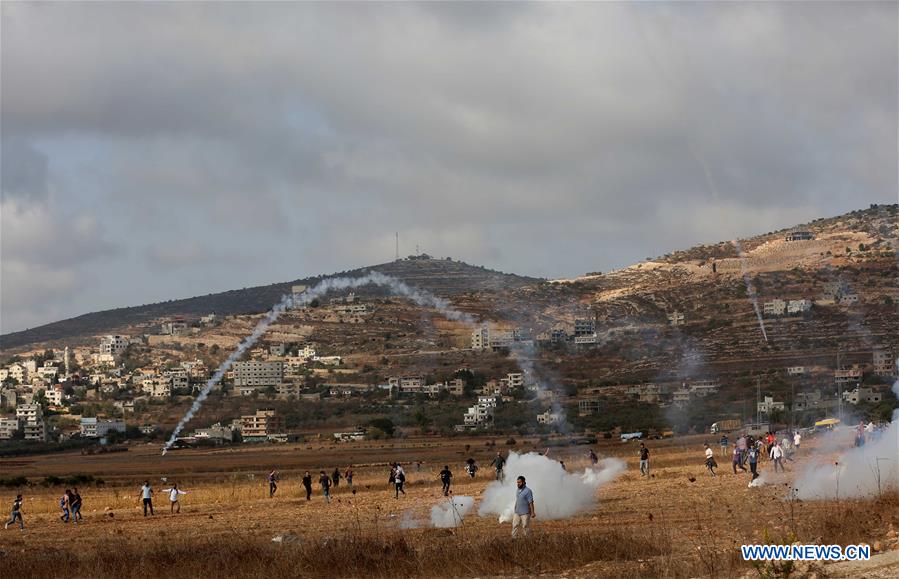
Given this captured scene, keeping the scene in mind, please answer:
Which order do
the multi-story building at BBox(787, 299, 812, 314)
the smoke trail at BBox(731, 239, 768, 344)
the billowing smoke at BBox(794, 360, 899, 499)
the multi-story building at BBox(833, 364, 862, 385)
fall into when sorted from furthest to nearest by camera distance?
the multi-story building at BBox(787, 299, 812, 314) → the smoke trail at BBox(731, 239, 768, 344) → the multi-story building at BBox(833, 364, 862, 385) → the billowing smoke at BBox(794, 360, 899, 499)

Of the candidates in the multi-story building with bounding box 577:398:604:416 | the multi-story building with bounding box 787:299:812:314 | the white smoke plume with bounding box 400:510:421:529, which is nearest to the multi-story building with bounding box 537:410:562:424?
the multi-story building with bounding box 577:398:604:416

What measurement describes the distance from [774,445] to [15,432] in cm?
12541

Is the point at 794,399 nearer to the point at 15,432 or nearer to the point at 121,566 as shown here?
the point at 121,566

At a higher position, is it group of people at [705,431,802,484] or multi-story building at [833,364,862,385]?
multi-story building at [833,364,862,385]

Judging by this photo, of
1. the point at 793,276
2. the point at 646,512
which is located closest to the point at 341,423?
the point at 793,276

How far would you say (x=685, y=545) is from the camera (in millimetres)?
23562

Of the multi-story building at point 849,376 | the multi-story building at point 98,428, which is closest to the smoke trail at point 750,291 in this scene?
the multi-story building at point 849,376

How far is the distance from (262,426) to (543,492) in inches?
4112

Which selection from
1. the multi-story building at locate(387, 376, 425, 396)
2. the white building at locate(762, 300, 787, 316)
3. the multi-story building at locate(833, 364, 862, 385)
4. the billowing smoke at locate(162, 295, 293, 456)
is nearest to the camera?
the multi-story building at locate(833, 364, 862, 385)

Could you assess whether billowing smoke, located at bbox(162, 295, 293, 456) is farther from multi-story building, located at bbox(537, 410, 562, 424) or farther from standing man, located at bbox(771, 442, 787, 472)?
standing man, located at bbox(771, 442, 787, 472)

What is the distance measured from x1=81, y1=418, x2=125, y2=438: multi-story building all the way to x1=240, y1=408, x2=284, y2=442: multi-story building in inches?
535

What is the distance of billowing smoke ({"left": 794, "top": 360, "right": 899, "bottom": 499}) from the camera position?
29108 millimetres

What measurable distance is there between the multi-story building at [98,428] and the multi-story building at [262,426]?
13585 mm

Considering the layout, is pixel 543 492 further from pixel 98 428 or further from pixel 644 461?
pixel 98 428
